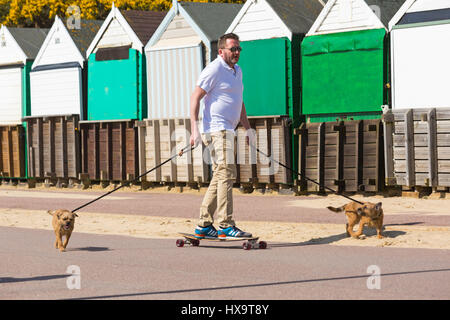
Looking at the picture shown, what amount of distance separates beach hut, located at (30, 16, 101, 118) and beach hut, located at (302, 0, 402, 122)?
7647mm

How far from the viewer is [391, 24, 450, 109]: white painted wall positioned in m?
18.6

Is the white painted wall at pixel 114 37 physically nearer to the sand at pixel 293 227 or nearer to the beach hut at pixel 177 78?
the beach hut at pixel 177 78

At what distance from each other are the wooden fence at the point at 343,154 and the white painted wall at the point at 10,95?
35.5 ft

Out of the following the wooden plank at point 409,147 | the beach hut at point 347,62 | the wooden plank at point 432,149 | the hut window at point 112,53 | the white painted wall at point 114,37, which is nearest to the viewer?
the wooden plank at point 432,149

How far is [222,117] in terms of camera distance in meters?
10.5

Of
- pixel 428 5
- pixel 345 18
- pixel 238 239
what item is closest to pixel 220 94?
pixel 238 239

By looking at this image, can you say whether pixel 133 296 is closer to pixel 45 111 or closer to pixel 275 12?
pixel 275 12

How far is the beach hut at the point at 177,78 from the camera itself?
22938mm

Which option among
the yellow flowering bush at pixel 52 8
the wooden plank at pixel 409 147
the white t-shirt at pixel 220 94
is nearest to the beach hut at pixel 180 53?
the wooden plank at pixel 409 147

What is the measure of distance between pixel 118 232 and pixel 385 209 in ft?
16.4

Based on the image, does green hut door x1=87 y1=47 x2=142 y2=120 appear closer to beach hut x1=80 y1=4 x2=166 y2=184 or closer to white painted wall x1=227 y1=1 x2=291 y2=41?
beach hut x1=80 y1=4 x2=166 y2=184

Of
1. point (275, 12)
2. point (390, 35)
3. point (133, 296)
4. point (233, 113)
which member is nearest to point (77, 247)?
point (233, 113)

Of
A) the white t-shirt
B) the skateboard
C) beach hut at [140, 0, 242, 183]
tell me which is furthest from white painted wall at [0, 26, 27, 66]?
the white t-shirt

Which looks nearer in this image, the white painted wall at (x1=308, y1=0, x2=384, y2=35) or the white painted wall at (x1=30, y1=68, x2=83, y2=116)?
the white painted wall at (x1=308, y1=0, x2=384, y2=35)
